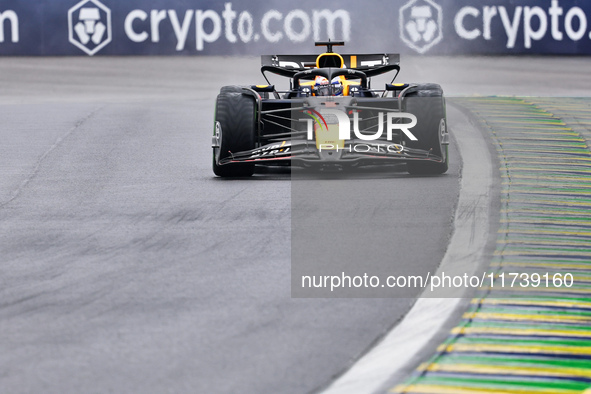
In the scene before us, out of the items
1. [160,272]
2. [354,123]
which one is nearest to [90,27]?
[354,123]

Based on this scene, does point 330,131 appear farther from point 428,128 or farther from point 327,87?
point 327,87

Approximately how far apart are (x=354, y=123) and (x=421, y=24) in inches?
450

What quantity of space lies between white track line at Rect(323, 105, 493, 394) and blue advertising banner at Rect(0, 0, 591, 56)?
1074 centimetres

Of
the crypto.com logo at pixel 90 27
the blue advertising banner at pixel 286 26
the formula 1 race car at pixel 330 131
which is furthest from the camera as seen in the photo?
the crypto.com logo at pixel 90 27

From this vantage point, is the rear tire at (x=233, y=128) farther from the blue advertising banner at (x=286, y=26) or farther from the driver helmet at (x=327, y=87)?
the blue advertising banner at (x=286, y=26)

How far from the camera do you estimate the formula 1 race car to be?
10070 millimetres

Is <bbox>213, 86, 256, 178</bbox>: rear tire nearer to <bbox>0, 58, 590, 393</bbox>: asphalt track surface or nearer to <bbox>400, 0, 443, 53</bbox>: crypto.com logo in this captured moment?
<bbox>0, 58, 590, 393</bbox>: asphalt track surface

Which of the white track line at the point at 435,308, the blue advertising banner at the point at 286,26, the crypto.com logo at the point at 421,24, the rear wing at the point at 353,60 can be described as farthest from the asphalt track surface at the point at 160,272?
the crypto.com logo at the point at 421,24

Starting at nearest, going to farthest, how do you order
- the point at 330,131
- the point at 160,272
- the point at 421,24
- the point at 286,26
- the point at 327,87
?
the point at 160,272 < the point at 330,131 < the point at 327,87 < the point at 286,26 < the point at 421,24

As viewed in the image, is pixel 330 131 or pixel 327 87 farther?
pixel 327 87

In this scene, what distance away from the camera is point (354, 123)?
1024 cm

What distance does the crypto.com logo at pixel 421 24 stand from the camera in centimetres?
2105

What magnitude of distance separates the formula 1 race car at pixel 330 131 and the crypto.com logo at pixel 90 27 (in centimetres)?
1131

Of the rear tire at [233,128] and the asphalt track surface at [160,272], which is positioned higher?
the rear tire at [233,128]
